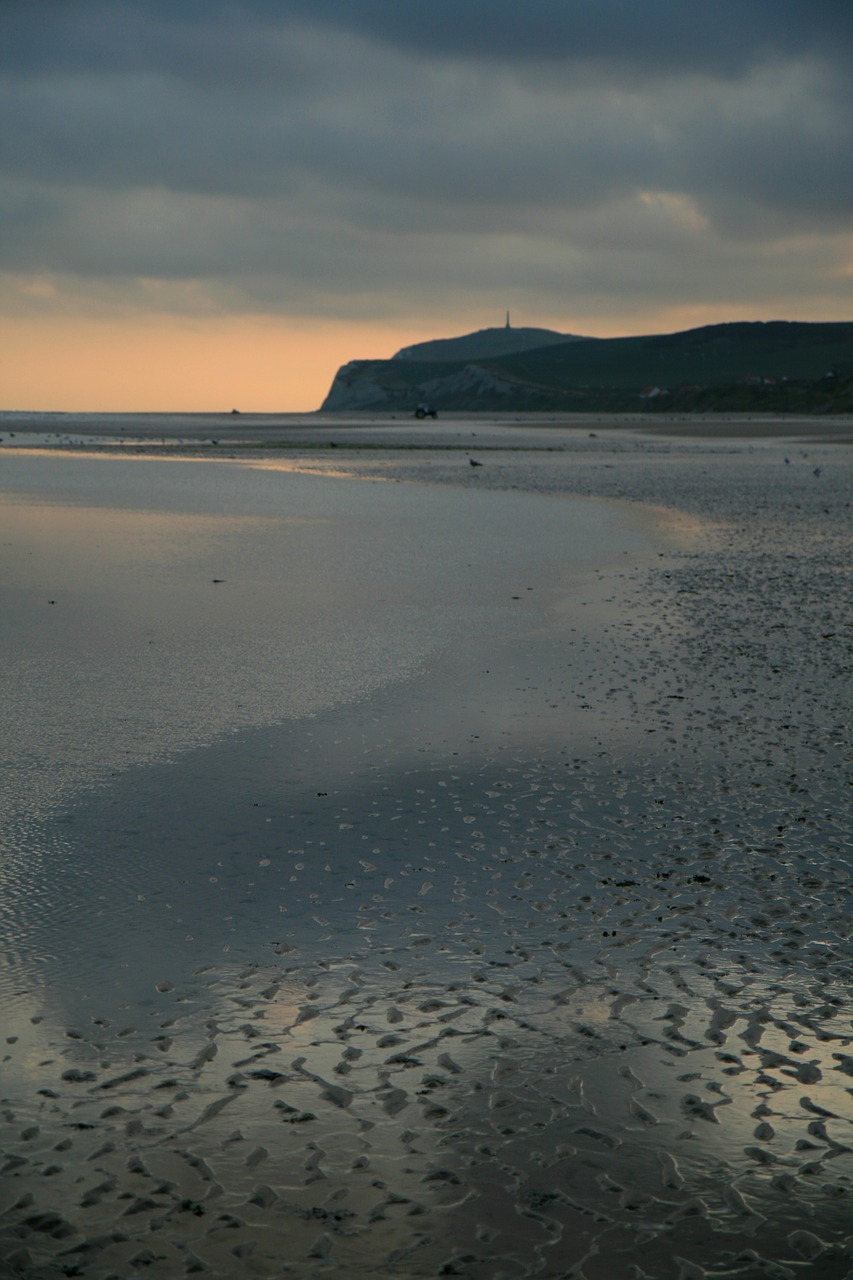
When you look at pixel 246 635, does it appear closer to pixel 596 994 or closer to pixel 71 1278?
pixel 596 994

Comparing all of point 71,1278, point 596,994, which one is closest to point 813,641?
point 596,994

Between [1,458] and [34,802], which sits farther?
[1,458]

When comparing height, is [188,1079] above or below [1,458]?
below

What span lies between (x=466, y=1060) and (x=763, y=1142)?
1345 millimetres

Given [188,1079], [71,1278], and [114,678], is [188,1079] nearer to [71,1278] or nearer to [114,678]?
[71,1278]

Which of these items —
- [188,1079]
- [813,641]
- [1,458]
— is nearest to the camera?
[188,1079]

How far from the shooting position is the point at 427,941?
270 inches

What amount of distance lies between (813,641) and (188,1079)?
36.7ft

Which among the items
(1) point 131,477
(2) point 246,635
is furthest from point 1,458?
(2) point 246,635

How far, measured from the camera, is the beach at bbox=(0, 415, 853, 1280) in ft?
14.9

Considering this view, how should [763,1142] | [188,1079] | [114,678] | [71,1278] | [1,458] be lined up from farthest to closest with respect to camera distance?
[1,458]
[114,678]
[188,1079]
[763,1142]
[71,1278]

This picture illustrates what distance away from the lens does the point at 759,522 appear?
29.5 meters

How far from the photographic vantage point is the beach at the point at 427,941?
4.54m

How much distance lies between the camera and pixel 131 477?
1837 inches
